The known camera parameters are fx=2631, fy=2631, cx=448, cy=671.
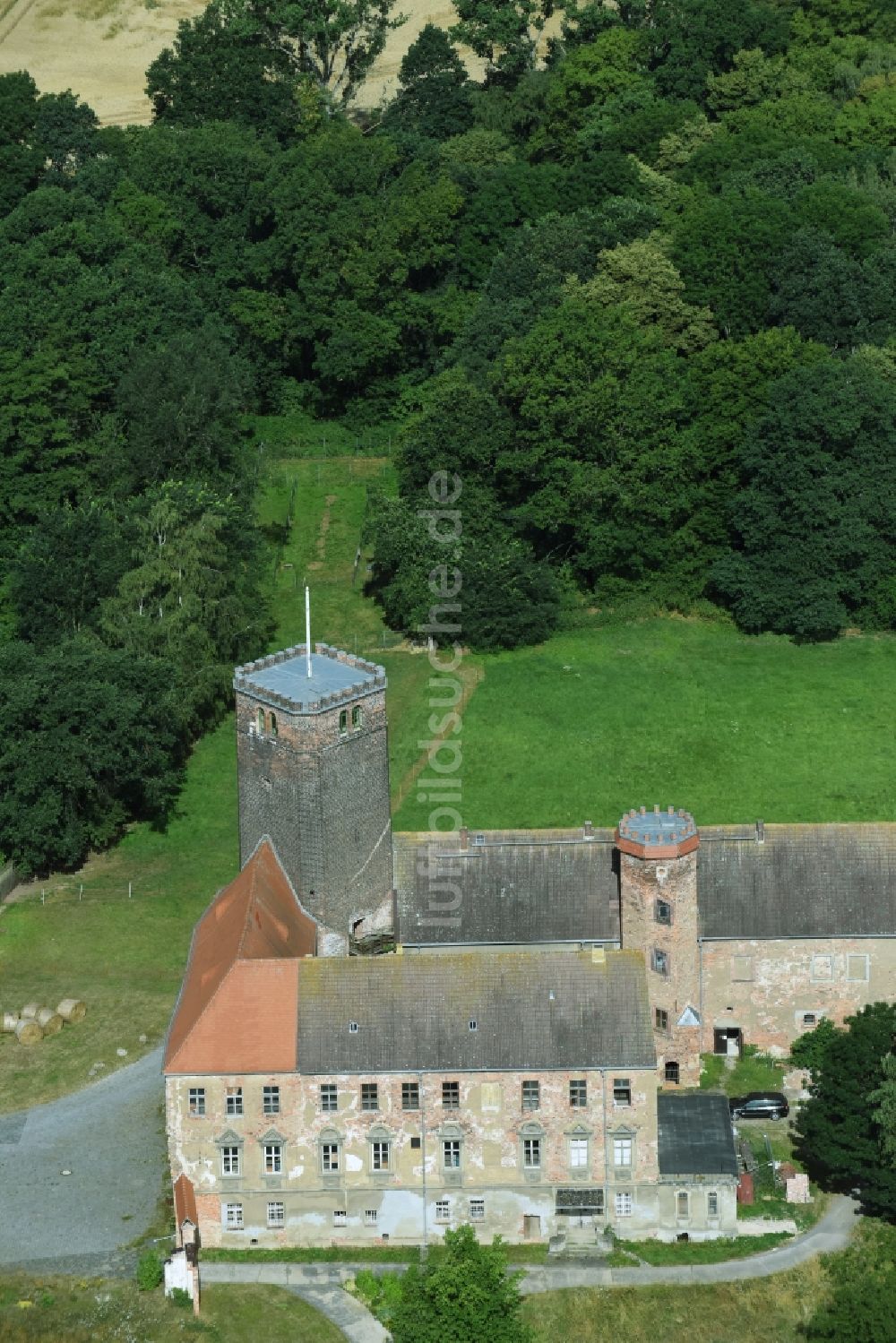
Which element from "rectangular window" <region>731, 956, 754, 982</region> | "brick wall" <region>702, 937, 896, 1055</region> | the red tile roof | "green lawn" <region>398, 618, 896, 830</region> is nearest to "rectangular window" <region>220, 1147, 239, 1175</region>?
the red tile roof

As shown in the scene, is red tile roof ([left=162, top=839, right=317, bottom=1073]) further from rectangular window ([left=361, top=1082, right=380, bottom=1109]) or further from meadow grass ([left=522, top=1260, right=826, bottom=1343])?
meadow grass ([left=522, top=1260, right=826, bottom=1343])

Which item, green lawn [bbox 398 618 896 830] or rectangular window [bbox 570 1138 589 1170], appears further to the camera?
green lawn [bbox 398 618 896 830]

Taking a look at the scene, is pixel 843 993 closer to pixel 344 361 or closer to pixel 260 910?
pixel 260 910

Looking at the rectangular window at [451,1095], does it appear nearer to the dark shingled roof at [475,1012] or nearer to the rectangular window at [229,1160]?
the dark shingled roof at [475,1012]

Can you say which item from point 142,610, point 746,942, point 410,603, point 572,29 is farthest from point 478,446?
point 572,29

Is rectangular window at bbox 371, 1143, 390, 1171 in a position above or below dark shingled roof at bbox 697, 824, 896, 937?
below

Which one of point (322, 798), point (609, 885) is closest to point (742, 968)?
point (609, 885)

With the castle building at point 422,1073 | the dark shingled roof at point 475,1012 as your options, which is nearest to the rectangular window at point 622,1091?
the castle building at point 422,1073
